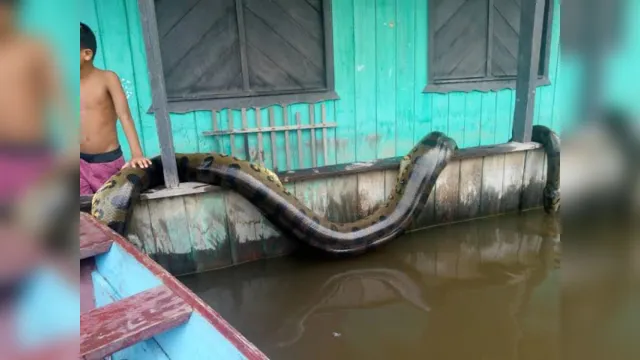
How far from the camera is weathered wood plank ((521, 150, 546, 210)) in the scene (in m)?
4.41

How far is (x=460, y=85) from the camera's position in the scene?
5.47 m

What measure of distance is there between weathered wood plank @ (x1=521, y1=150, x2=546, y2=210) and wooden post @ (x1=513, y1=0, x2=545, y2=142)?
196 millimetres

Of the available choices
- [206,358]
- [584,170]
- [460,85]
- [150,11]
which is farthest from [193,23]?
[584,170]

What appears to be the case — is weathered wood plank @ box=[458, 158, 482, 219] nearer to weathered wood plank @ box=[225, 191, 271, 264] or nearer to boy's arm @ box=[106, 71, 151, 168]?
weathered wood plank @ box=[225, 191, 271, 264]

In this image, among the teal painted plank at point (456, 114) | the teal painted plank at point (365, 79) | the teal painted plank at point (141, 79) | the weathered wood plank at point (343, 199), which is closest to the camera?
the weathered wood plank at point (343, 199)

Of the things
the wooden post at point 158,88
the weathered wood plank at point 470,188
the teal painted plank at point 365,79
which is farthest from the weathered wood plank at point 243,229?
the teal painted plank at point 365,79

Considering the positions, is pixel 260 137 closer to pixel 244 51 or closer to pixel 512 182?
pixel 244 51

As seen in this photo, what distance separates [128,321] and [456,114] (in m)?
4.94

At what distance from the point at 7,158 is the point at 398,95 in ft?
17.2

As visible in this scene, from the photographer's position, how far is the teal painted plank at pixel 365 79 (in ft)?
15.9

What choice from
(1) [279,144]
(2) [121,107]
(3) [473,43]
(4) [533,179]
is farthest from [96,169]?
(3) [473,43]

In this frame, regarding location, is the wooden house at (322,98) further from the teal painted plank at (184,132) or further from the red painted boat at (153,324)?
the red painted boat at (153,324)

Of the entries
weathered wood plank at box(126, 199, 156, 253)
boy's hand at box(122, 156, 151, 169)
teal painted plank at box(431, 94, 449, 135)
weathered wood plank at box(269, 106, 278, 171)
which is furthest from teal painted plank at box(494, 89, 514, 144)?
weathered wood plank at box(126, 199, 156, 253)

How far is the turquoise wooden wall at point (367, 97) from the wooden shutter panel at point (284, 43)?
23cm
